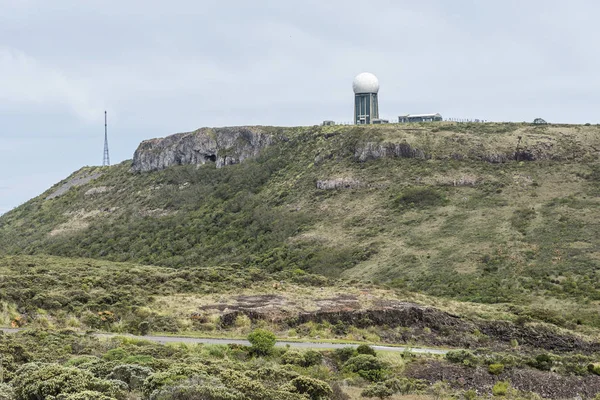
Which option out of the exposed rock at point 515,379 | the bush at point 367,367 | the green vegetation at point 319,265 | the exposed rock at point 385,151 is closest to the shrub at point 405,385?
the green vegetation at point 319,265

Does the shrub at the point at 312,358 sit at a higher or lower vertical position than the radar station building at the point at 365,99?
lower

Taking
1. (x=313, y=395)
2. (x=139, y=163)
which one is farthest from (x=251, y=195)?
(x=313, y=395)

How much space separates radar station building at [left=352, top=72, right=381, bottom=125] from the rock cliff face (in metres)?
17.3

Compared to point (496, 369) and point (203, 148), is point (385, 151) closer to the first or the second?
point (203, 148)

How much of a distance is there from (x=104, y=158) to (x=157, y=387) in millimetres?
161608

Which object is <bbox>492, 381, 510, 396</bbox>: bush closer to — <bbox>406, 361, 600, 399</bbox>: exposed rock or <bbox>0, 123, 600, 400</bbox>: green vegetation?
<bbox>0, 123, 600, 400</bbox>: green vegetation

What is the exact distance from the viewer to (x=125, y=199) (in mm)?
134875

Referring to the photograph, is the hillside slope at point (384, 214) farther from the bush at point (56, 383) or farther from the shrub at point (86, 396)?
the shrub at point (86, 396)

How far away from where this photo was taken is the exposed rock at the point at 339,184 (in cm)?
10076

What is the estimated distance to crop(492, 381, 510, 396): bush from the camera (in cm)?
2467

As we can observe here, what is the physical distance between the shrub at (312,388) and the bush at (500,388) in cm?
656

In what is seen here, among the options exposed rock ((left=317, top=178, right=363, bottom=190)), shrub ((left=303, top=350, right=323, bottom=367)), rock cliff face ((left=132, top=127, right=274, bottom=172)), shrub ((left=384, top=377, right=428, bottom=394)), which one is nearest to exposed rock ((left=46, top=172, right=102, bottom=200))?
rock cliff face ((left=132, top=127, right=274, bottom=172))

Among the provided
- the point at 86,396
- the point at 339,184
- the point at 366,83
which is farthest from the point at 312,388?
the point at 366,83

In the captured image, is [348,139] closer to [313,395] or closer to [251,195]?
[251,195]
